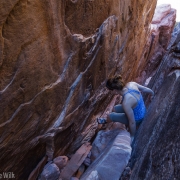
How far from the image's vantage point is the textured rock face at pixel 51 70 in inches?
79.5

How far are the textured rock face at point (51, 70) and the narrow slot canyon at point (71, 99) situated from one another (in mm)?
11

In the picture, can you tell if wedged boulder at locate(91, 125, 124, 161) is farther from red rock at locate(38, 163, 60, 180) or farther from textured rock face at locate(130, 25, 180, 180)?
textured rock face at locate(130, 25, 180, 180)

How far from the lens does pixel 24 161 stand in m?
2.78

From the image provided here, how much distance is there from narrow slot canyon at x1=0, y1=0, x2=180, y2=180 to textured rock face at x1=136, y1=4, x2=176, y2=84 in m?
2.90

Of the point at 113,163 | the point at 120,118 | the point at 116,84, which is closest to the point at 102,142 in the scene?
the point at 120,118

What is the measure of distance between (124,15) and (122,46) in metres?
0.62

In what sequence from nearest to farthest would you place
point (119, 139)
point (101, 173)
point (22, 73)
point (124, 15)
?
point (22, 73) → point (101, 173) → point (119, 139) → point (124, 15)

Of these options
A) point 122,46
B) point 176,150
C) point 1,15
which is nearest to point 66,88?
point 1,15

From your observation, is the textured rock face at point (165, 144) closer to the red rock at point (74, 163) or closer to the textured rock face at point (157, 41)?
the red rock at point (74, 163)

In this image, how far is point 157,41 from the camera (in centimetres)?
718

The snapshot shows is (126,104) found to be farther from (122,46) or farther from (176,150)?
(122,46)

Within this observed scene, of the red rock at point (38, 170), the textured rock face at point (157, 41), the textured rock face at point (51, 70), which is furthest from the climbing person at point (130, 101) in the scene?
the textured rock face at point (157, 41)

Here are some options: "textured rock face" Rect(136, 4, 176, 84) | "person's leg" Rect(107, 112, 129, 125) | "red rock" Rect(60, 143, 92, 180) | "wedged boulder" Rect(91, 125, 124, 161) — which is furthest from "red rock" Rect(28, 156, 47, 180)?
"textured rock face" Rect(136, 4, 176, 84)

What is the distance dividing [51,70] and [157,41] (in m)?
5.69
